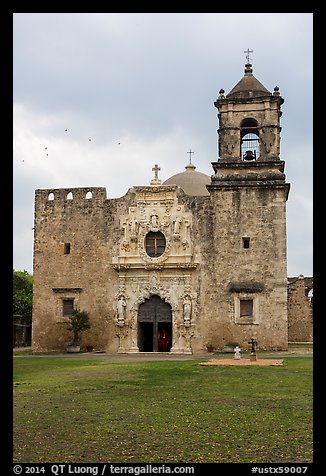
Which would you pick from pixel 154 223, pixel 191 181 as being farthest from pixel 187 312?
pixel 191 181

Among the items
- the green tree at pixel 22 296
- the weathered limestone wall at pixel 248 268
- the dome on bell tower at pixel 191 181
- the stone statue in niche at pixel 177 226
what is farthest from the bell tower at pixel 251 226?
the green tree at pixel 22 296

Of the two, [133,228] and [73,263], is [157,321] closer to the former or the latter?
[133,228]

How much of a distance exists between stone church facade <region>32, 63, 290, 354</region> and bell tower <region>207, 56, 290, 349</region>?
0.14ft

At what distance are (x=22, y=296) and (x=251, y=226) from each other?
24.1 meters

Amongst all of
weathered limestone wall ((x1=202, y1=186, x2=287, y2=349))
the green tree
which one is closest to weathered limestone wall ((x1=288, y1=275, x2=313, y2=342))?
weathered limestone wall ((x1=202, y1=186, x2=287, y2=349))

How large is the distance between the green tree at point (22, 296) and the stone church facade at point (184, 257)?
51.0 feet

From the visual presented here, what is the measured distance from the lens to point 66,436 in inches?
327

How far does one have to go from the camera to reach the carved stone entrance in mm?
28016

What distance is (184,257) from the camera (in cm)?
2778

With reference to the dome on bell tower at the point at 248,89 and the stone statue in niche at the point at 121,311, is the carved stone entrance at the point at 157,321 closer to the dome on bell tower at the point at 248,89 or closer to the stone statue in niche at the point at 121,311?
the stone statue in niche at the point at 121,311

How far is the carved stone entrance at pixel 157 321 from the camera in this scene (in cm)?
2802
